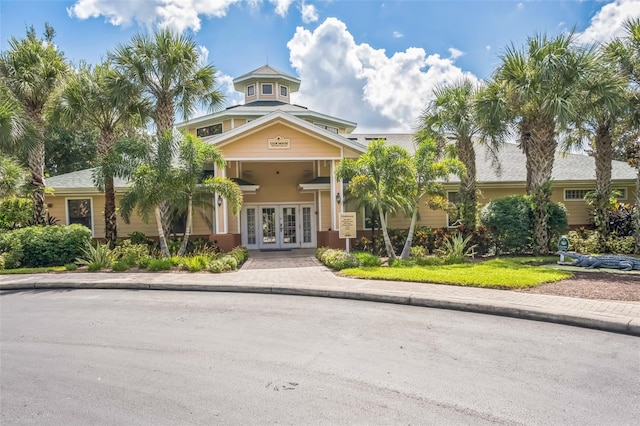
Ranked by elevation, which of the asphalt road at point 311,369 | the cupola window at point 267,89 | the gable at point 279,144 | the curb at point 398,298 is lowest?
the asphalt road at point 311,369

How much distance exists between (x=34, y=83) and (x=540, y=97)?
58.9ft

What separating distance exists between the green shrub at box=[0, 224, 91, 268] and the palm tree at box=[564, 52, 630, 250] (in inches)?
712

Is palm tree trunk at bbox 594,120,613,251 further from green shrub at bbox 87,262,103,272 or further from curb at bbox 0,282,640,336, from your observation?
green shrub at bbox 87,262,103,272

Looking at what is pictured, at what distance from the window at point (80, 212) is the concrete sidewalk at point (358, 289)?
7133 millimetres

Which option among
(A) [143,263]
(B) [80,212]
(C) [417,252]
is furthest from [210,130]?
(C) [417,252]

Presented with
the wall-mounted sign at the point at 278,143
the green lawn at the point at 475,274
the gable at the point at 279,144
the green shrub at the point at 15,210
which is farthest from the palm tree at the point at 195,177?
the green shrub at the point at 15,210

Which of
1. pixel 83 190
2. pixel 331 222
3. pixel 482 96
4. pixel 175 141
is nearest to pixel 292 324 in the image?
pixel 175 141

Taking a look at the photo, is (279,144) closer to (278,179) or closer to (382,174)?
(278,179)

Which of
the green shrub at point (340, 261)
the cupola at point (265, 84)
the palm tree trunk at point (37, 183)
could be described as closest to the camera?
the green shrub at point (340, 261)

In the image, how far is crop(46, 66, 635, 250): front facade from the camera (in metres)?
16.6

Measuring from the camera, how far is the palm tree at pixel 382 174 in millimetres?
13359

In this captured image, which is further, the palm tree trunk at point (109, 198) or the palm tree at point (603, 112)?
the palm tree trunk at point (109, 198)

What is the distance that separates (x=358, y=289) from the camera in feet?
30.2

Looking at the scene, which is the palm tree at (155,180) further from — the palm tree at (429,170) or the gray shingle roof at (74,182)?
the palm tree at (429,170)
